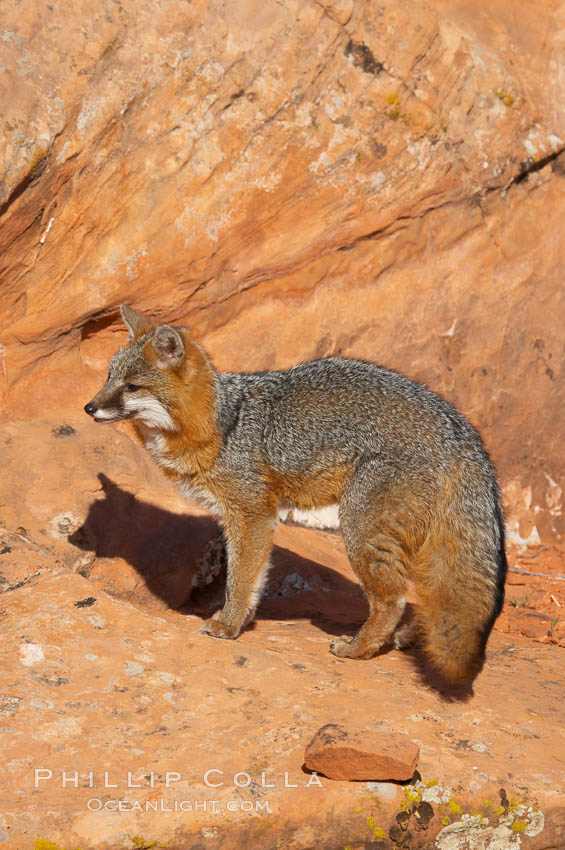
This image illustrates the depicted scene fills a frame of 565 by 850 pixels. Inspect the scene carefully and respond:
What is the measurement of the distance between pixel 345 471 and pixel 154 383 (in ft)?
4.90

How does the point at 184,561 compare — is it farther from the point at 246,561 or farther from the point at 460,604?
the point at 460,604

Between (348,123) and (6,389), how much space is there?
4183 mm

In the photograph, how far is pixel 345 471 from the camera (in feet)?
18.3

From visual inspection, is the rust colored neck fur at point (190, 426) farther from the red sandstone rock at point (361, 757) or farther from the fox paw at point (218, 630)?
the red sandstone rock at point (361, 757)

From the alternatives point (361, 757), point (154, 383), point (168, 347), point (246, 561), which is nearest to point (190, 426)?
point (154, 383)

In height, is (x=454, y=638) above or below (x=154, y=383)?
above

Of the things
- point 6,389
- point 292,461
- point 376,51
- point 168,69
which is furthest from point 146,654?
point 376,51

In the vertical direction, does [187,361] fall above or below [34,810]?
above

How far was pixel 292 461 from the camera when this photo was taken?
19.1 ft

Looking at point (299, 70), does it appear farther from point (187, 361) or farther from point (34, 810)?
point (34, 810)

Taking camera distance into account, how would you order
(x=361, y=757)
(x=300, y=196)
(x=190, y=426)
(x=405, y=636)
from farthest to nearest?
(x=300, y=196) < (x=190, y=426) < (x=405, y=636) < (x=361, y=757)

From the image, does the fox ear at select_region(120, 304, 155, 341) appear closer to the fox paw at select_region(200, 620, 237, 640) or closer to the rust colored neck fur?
the rust colored neck fur

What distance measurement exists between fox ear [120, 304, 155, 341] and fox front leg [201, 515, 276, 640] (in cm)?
155

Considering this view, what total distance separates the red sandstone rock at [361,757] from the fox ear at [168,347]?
2.85 metres
